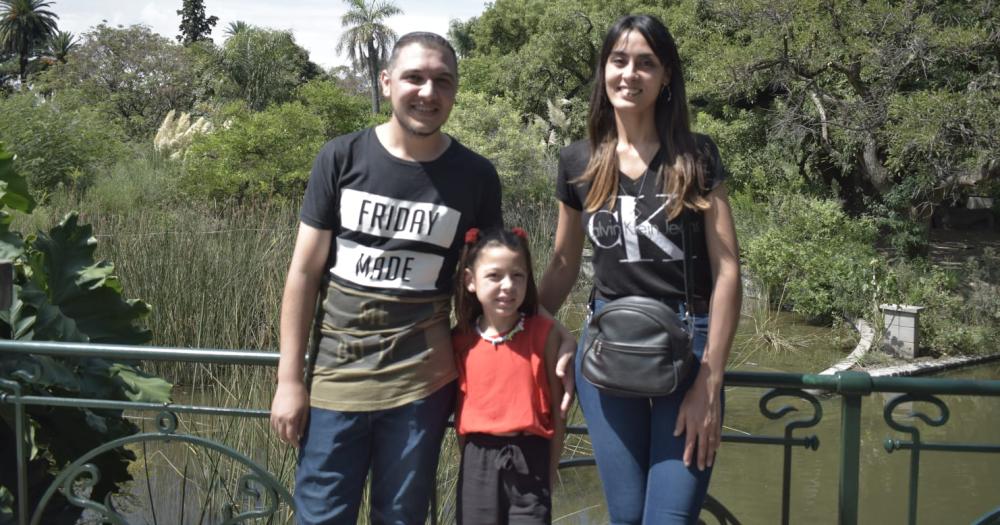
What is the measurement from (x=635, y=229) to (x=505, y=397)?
44 cm

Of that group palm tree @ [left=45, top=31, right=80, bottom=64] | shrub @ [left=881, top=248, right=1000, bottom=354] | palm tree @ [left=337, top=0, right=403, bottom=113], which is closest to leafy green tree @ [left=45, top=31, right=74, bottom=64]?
palm tree @ [left=45, top=31, right=80, bottom=64]

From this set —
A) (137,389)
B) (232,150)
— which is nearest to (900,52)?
(232,150)

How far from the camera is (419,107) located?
74.3 inches

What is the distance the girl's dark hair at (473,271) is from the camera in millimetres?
1950

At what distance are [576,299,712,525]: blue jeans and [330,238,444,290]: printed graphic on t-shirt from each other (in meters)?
0.38

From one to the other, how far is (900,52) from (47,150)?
39.1 feet

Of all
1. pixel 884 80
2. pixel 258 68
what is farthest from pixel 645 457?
pixel 258 68

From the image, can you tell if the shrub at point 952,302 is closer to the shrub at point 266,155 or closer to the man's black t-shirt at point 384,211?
the shrub at point 266,155

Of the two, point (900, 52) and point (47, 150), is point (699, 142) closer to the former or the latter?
point (900, 52)

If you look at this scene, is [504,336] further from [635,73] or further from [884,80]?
[884,80]

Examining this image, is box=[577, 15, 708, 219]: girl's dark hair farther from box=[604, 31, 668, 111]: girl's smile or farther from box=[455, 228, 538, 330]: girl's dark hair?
box=[455, 228, 538, 330]: girl's dark hair

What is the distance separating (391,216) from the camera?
6.21ft

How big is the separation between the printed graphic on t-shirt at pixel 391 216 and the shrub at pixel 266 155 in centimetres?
1025

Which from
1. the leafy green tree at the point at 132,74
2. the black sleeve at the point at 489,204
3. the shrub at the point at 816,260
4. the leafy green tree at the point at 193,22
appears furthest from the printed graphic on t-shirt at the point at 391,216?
the leafy green tree at the point at 193,22
